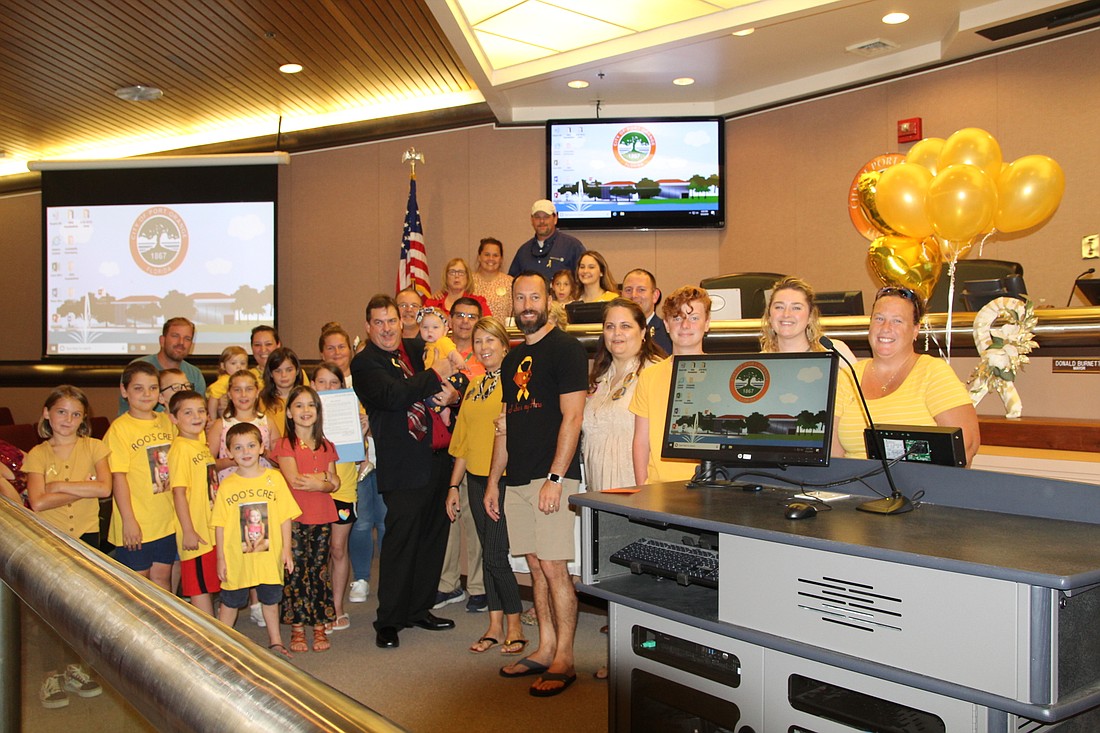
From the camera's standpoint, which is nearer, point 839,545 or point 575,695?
point 839,545

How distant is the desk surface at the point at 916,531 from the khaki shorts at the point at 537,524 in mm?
1021

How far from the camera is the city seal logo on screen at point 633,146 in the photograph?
8000mm

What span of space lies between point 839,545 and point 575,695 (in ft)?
6.31

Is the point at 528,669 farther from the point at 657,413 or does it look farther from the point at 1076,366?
the point at 1076,366

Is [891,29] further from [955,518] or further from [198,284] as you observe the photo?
[198,284]

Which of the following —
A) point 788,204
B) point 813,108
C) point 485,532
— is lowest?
point 485,532

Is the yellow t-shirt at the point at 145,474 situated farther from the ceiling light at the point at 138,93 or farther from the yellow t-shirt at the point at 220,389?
the ceiling light at the point at 138,93

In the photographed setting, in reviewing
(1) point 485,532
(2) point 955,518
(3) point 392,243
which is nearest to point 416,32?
(3) point 392,243

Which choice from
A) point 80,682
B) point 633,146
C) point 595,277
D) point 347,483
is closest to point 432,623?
point 347,483

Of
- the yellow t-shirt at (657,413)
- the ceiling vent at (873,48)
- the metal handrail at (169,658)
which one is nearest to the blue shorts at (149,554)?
the yellow t-shirt at (657,413)

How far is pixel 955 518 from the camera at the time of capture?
7.07 feet

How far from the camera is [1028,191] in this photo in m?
4.10

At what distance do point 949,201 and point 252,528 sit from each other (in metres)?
3.38

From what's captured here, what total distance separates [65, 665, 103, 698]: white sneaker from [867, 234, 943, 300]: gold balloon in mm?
4221
